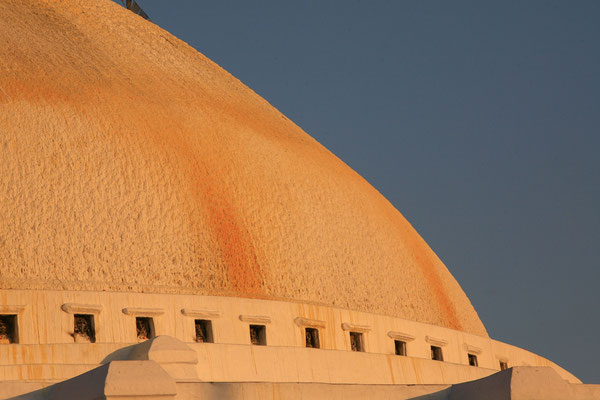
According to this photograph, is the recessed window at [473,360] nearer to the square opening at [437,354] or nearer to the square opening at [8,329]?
the square opening at [437,354]

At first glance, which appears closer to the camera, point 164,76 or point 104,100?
point 104,100

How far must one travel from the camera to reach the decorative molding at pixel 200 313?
42.8 ft

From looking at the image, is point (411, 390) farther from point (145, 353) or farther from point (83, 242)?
point (83, 242)

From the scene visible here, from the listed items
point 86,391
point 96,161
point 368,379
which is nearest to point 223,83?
point 96,161

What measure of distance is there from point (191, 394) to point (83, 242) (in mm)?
2798

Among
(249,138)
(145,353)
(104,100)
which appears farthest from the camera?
(249,138)

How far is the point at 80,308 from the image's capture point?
12406mm

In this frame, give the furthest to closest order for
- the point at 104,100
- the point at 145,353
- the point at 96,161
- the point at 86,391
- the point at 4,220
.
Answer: the point at 104,100 < the point at 96,161 < the point at 4,220 < the point at 145,353 < the point at 86,391

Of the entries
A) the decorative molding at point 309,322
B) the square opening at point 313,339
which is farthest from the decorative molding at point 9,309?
the square opening at point 313,339

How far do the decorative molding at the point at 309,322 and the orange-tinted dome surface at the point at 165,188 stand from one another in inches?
19.0

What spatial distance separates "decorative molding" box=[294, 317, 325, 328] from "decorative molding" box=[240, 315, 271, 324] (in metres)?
0.45

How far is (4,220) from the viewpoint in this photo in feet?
41.9

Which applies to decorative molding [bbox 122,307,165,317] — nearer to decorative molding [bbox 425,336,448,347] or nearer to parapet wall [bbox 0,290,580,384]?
parapet wall [bbox 0,290,580,384]

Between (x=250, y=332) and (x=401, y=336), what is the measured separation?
257 cm
